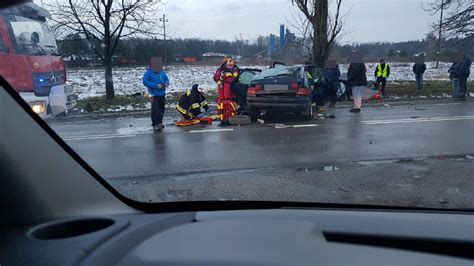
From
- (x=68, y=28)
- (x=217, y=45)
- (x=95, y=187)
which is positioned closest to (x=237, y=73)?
(x=68, y=28)

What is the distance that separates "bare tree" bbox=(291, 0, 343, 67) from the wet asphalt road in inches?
147

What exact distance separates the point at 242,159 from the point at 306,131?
2.83 m

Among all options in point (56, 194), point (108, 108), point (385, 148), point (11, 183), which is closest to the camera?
point (11, 183)

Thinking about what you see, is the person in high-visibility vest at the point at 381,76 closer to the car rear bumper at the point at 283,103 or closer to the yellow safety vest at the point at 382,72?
the yellow safety vest at the point at 382,72

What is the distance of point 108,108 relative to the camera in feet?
41.7

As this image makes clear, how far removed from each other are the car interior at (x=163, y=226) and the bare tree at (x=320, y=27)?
1100 centimetres

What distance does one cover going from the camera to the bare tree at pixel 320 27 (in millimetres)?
12367

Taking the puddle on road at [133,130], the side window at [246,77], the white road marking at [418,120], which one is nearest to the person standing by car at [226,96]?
the side window at [246,77]

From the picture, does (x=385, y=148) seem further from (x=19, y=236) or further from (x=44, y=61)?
(x=19, y=236)

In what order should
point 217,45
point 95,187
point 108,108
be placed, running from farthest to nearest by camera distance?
1. point 108,108
2. point 217,45
3. point 95,187

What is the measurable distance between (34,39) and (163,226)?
4.79 meters

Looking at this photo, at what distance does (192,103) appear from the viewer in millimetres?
10070

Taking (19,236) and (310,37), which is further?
(310,37)

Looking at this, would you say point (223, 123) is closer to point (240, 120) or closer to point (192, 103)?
point (240, 120)
